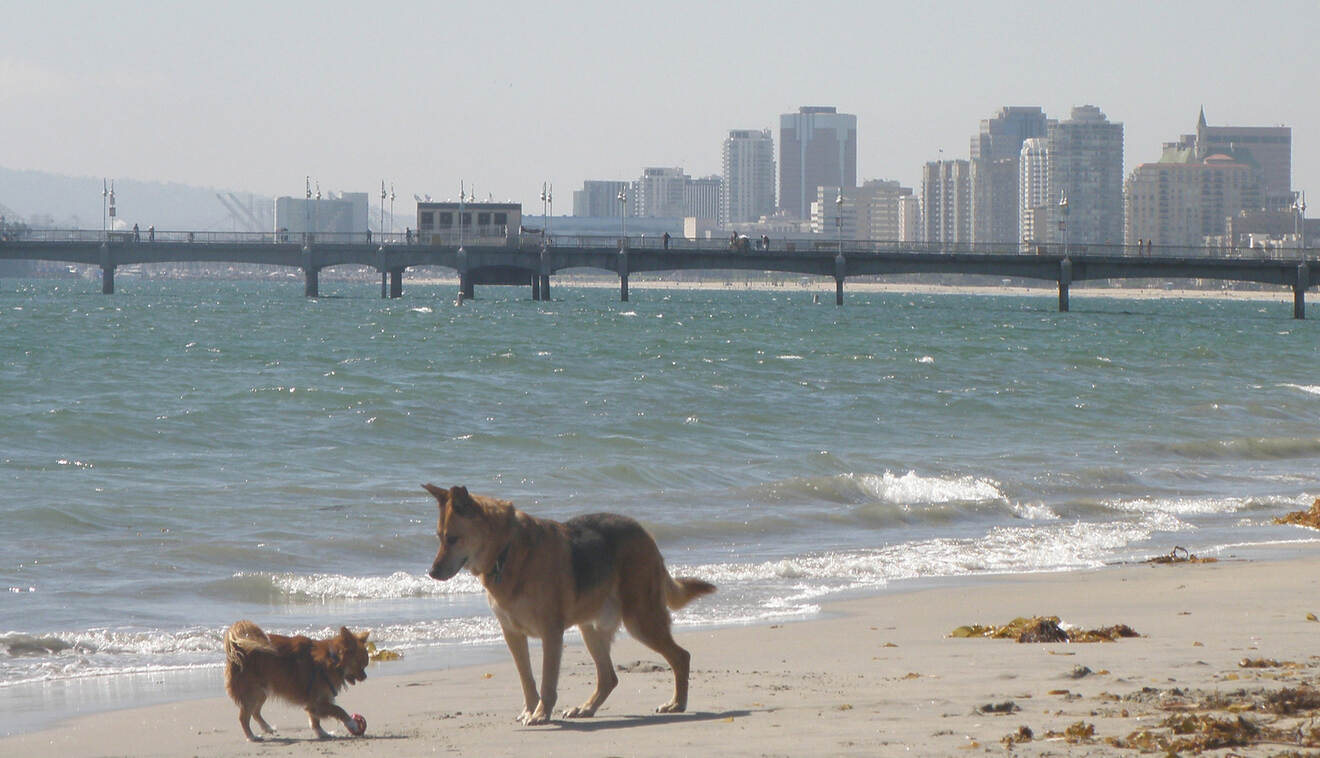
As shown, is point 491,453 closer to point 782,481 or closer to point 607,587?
point 782,481

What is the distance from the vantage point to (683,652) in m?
8.46

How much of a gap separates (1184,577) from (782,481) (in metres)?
7.67

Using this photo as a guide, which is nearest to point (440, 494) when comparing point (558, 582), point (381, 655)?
point (558, 582)

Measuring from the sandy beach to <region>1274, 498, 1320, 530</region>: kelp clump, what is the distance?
654 cm

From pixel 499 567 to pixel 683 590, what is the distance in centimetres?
116

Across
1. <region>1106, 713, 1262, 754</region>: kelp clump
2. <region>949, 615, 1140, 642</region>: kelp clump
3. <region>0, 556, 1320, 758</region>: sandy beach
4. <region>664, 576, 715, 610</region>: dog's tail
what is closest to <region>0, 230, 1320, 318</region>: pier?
<region>949, 615, 1140, 642</region>: kelp clump

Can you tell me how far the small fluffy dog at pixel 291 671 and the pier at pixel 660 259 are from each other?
83.4 meters

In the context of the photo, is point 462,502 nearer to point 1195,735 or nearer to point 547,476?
point 1195,735

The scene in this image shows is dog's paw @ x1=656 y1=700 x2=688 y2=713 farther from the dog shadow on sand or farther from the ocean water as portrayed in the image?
the ocean water

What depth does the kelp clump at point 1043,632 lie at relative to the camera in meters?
10.3

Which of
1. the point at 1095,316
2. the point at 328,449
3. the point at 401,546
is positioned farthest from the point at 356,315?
the point at 401,546

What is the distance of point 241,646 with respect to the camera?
782 cm

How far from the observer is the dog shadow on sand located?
805cm

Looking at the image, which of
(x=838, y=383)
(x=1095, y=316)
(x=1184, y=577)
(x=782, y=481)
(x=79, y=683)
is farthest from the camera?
(x=1095, y=316)
